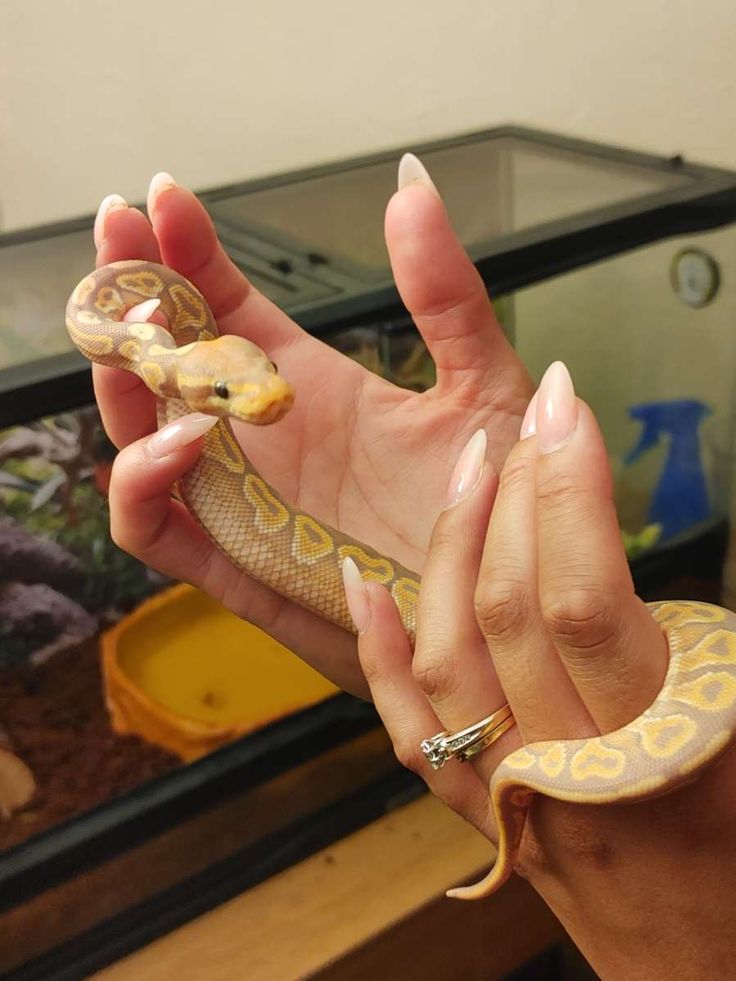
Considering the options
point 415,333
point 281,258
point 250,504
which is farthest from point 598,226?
point 250,504

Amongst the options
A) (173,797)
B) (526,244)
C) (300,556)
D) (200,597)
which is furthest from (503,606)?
(200,597)

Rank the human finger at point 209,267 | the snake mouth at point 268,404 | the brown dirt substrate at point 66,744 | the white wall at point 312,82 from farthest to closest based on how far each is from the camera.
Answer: the white wall at point 312,82, the brown dirt substrate at point 66,744, the human finger at point 209,267, the snake mouth at point 268,404

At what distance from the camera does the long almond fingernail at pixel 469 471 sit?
2.59ft

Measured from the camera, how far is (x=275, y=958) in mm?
1347

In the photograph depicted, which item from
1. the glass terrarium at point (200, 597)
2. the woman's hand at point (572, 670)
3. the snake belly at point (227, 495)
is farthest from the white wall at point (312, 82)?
the woman's hand at point (572, 670)

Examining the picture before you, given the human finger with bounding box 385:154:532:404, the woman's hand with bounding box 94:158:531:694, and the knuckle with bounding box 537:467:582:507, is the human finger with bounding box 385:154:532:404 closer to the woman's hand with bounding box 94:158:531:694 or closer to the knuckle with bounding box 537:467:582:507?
the woman's hand with bounding box 94:158:531:694

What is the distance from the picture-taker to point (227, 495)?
3.21 feet

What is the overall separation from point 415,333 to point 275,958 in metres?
0.86

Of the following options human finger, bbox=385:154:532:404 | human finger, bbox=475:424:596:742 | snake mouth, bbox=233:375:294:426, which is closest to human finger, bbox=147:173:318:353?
human finger, bbox=385:154:532:404

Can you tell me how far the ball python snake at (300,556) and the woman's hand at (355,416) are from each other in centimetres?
5

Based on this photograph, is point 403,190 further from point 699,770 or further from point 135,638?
point 135,638

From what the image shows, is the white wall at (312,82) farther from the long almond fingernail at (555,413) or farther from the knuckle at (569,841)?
the knuckle at (569,841)

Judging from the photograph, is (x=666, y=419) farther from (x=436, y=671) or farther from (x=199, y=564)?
(x=436, y=671)

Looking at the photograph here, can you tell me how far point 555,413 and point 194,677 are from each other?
43.7 inches
